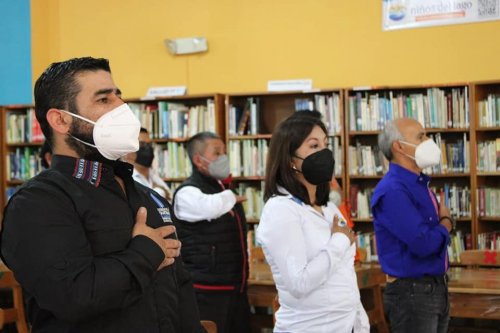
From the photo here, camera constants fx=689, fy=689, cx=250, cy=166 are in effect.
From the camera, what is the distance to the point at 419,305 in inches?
120

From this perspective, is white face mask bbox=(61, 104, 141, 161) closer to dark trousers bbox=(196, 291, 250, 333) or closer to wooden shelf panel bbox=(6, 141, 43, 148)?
dark trousers bbox=(196, 291, 250, 333)

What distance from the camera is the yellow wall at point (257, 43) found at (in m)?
6.41

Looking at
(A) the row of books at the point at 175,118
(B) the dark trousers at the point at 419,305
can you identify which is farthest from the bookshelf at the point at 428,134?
(B) the dark trousers at the point at 419,305

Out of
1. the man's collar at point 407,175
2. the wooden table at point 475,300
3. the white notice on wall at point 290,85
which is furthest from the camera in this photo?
the white notice on wall at point 290,85

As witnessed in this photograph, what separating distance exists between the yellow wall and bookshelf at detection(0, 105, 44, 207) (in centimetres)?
60

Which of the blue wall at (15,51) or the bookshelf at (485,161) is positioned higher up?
the blue wall at (15,51)

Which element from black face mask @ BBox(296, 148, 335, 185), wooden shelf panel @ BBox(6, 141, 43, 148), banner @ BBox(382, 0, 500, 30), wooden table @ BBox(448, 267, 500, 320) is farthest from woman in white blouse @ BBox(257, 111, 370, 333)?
wooden shelf panel @ BBox(6, 141, 43, 148)

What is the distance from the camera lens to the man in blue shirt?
3.03m

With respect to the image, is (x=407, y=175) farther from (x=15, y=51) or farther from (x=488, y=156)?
(x=15, y=51)

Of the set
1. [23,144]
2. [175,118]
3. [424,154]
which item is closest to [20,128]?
[23,144]

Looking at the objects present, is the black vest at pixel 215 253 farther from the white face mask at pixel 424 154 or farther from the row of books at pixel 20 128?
the row of books at pixel 20 128

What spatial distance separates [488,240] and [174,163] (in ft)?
9.88

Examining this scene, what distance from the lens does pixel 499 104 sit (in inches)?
232

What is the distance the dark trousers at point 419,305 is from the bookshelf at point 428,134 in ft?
9.88
